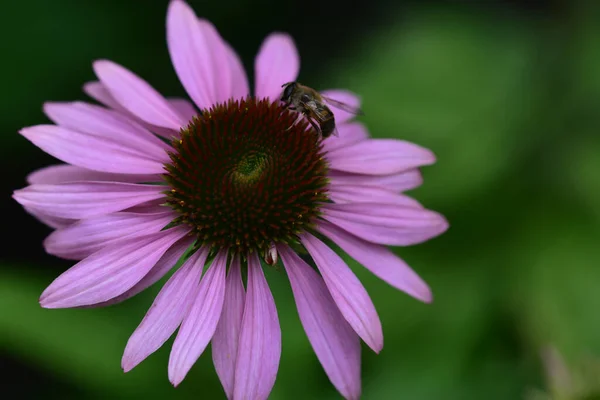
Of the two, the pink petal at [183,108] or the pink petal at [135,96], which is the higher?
the pink petal at [135,96]

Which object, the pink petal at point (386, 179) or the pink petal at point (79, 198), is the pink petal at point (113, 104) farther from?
the pink petal at point (386, 179)

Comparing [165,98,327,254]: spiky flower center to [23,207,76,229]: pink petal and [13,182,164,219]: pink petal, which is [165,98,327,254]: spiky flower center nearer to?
[13,182,164,219]: pink petal

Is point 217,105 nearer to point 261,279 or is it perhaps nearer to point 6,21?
point 261,279

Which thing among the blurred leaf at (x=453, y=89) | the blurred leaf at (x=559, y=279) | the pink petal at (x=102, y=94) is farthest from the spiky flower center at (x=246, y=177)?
the blurred leaf at (x=559, y=279)

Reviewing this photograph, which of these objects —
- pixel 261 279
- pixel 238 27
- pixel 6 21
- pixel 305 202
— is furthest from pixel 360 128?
pixel 6 21

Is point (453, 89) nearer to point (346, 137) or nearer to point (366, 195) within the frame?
point (346, 137)

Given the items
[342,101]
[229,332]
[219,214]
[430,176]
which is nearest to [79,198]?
[219,214]
